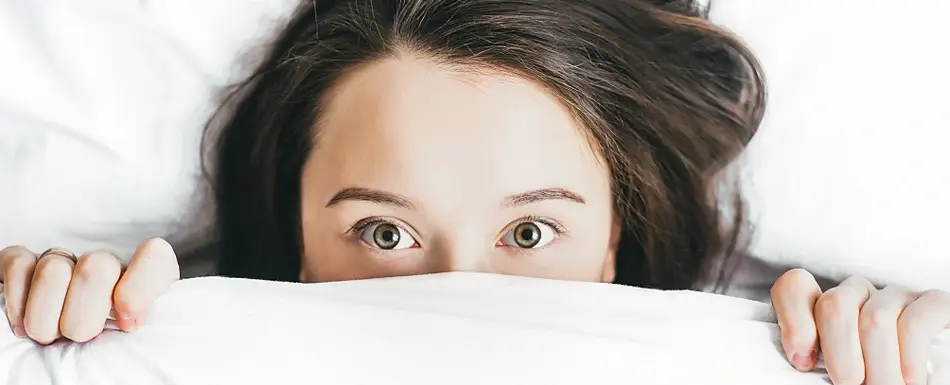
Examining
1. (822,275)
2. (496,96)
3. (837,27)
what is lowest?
(822,275)

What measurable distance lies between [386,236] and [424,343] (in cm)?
20

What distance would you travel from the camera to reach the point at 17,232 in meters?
0.94

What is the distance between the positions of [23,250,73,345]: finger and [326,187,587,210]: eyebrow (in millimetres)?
245

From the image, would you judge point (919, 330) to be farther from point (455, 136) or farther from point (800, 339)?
point (455, 136)

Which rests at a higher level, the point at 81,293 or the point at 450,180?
the point at 450,180

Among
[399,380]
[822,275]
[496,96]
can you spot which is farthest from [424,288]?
[822,275]

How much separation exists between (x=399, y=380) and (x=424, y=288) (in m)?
0.09

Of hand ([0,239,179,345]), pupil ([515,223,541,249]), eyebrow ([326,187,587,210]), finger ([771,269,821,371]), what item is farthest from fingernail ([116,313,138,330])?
finger ([771,269,821,371])

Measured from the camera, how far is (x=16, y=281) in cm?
69

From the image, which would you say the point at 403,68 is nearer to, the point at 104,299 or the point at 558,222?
the point at 558,222

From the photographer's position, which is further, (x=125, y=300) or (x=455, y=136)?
(x=455, y=136)

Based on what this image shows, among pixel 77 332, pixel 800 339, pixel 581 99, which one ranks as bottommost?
pixel 77 332

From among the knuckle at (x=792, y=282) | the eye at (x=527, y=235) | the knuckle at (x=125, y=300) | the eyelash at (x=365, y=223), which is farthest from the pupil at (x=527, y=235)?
the knuckle at (x=125, y=300)

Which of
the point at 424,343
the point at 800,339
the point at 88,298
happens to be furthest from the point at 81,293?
the point at 800,339
